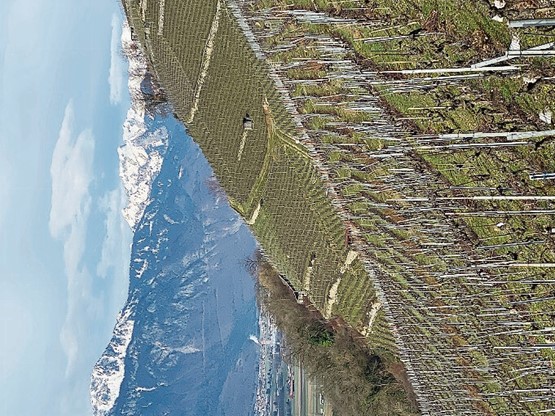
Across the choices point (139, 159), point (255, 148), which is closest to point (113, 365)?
point (139, 159)

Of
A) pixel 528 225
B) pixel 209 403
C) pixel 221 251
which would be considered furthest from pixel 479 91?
pixel 221 251

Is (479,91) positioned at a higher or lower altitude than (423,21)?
lower

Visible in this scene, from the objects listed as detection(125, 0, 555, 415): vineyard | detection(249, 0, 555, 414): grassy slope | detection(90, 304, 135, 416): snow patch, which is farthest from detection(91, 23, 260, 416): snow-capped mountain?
detection(249, 0, 555, 414): grassy slope

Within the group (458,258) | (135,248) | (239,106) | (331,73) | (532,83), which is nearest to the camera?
(532,83)

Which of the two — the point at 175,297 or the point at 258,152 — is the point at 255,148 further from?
the point at 175,297

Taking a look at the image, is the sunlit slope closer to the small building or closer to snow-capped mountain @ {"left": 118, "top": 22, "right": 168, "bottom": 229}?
the small building

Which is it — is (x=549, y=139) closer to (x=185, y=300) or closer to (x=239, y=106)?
(x=239, y=106)
